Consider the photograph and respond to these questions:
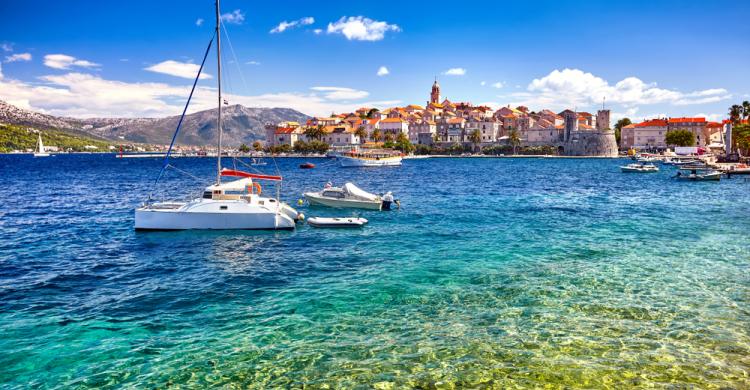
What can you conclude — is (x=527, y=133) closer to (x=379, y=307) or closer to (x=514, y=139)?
(x=514, y=139)

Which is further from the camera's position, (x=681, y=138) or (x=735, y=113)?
(x=681, y=138)

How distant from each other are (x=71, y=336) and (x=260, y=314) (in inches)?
181

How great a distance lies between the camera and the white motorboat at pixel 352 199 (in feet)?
116

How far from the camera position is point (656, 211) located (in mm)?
35094

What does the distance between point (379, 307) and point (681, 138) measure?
166728mm

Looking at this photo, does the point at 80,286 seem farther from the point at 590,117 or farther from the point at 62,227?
the point at 590,117

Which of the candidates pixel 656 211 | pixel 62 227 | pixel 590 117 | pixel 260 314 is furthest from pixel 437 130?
pixel 260 314

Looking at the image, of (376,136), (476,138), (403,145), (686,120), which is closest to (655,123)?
(686,120)

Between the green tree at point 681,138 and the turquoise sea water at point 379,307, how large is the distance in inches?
5701

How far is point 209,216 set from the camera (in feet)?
83.4

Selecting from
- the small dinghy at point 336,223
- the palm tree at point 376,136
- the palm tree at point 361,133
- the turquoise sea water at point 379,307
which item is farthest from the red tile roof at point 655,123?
the small dinghy at point 336,223

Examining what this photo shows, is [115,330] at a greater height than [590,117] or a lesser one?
lesser

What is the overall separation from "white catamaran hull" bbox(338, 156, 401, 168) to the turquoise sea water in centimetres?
8866

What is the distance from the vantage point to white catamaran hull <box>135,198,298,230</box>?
25.4m
